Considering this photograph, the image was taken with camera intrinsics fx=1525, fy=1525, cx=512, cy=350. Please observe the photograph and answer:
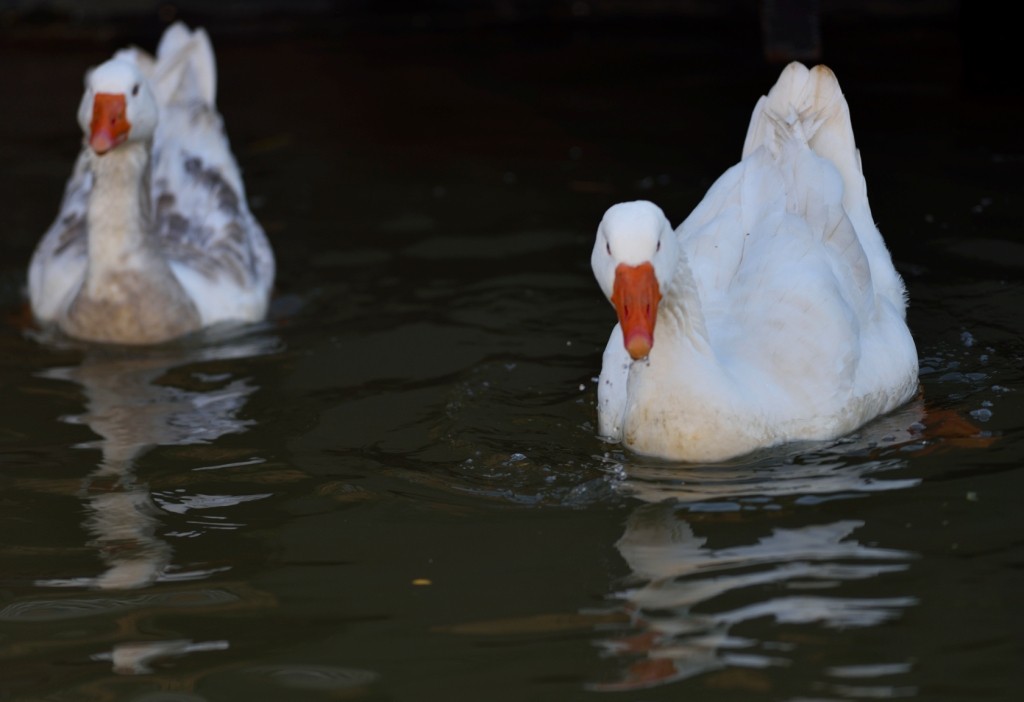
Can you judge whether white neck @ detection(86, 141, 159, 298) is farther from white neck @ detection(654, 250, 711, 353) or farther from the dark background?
white neck @ detection(654, 250, 711, 353)

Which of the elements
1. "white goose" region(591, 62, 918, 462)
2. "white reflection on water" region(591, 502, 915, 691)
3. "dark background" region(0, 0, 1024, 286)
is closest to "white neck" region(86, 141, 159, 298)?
"dark background" region(0, 0, 1024, 286)

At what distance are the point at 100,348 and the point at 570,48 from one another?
6.36m

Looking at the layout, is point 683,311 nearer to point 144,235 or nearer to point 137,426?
point 137,426

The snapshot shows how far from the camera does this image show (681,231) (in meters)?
6.51

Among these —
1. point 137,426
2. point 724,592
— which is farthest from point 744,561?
point 137,426

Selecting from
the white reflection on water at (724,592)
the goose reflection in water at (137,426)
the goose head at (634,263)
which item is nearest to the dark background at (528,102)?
the goose reflection in water at (137,426)

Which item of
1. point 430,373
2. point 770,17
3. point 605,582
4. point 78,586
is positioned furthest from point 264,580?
point 770,17

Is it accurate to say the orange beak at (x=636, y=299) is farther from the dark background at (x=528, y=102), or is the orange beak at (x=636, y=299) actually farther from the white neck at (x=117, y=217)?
the white neck at (x=117, y=217)

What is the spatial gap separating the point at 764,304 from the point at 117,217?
3.66m

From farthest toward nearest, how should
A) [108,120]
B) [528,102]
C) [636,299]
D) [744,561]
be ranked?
[528,102]
[108,120]
[636,299]
[744,561]

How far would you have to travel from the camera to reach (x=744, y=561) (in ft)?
15.1

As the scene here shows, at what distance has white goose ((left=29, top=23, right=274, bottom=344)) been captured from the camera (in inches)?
301

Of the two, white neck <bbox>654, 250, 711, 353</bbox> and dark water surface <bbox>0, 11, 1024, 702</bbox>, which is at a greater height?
white neck <bbox>654, 250, 711, 353</bbox>

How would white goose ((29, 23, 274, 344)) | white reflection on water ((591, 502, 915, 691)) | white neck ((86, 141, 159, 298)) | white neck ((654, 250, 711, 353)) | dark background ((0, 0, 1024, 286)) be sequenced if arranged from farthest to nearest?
1. dark background ((0, 0, 1024, 286))
2. white neck ((86, 141, 159, 298))
3. white goose ((29, 23, 274, 344))
4. white neck ((654, 250, 711, 353))
5. white reflection on water ((591, 502, 915, 691))
